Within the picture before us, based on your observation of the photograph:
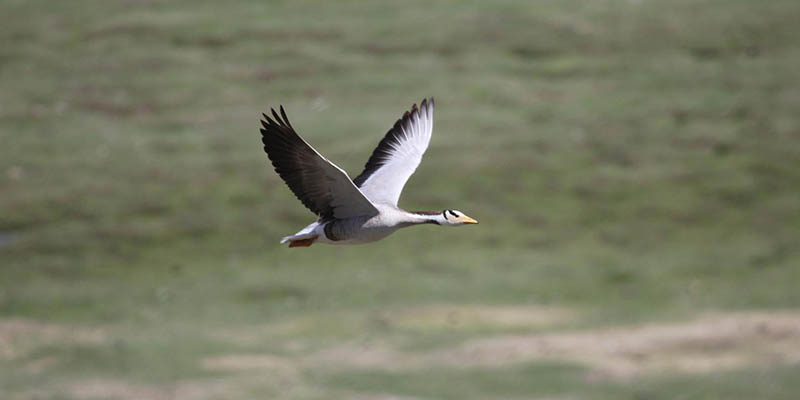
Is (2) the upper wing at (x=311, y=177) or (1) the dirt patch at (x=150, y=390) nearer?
(2) the upper wing at (x=311, y=177)

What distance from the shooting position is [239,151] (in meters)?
43.8

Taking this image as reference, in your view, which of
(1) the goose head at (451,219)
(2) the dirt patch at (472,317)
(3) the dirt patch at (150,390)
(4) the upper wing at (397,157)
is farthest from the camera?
(2) the dirt patch at (472,317)

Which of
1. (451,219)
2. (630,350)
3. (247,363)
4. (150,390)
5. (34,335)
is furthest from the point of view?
(34,335)

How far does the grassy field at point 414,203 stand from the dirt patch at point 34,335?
10 centimetres

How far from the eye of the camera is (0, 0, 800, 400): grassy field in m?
31.5

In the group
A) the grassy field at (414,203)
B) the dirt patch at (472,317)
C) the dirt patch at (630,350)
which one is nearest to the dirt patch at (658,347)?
the dirt patch at (630,350)

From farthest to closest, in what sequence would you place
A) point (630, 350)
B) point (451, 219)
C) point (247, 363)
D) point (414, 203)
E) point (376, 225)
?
point (414, 203)
point (247, 363)
point (630, 350)
point (451, 219)
point (376, 225)

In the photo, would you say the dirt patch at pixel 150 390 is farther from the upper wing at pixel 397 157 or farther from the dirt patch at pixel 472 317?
the upper wing at pixel 397 157

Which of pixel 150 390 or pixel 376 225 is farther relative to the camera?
pixel 150 390

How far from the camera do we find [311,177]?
13383mm

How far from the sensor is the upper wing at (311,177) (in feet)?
42.9

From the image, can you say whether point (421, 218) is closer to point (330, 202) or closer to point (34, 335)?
point (330, 202)

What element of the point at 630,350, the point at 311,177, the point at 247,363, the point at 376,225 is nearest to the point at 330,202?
the point at 311,177

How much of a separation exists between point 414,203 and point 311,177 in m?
27.2
